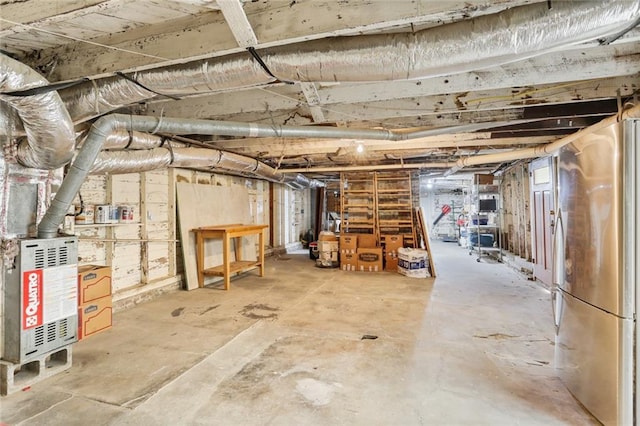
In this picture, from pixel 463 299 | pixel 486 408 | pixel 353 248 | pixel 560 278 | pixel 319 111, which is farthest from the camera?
pixel 353 248

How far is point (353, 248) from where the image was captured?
20.9 ft

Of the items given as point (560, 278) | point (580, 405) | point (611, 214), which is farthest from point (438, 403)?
point (611, 214)

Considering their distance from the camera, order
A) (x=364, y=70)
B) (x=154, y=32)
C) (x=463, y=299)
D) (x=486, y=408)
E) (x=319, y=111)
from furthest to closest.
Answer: (x=463, y=299) → (x=319, y=111) → (x=486, y=408) → (x=154, y=32) → (x=364, y=70)

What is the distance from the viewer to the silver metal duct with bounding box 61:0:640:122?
1280mm

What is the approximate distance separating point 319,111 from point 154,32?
1376 millimetres

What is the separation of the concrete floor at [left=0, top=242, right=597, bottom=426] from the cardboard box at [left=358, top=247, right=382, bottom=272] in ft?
6.04

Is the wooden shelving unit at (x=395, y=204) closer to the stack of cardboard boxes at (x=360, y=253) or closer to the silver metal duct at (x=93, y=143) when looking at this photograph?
the stack of cardboard boxes at (x=360, y=253)

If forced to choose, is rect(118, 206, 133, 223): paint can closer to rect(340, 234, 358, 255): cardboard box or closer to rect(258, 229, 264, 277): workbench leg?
rect(258, 229, 264, 277): workbench leg

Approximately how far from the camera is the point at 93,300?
2.96 m

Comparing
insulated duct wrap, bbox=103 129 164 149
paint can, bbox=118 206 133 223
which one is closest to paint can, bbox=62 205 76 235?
paint can, bbox=118 206 133 223

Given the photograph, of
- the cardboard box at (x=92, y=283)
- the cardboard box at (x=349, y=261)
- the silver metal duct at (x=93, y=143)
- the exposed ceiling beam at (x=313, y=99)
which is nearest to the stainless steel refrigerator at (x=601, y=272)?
the exposed ceiling beam at (x=313, y=99)

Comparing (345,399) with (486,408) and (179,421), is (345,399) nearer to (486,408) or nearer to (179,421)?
(486,408)

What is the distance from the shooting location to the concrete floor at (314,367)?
1.91m

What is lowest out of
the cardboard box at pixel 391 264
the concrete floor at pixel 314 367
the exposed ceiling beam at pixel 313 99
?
the concrete floor at pixel 314 367
